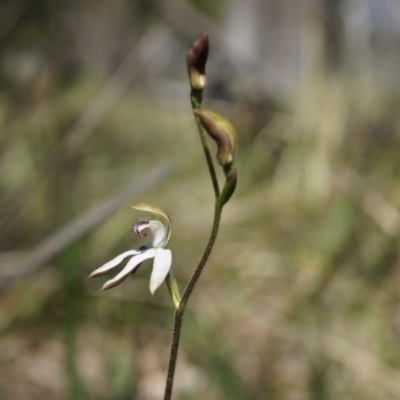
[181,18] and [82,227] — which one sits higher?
[82,227]

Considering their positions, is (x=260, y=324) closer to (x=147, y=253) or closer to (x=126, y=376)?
(x=126, y=376)

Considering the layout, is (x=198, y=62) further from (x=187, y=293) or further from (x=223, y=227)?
(x=223, y=227)

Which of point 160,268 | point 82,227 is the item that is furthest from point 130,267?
point 82,227

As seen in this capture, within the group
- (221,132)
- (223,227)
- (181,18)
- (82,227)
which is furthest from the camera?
(181,18)

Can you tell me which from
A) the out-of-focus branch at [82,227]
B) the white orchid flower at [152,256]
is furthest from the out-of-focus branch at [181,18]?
the white orchid flower at [152,256]

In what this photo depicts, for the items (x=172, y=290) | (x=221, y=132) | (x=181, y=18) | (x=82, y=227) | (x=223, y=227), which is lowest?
(x=223, y=227)

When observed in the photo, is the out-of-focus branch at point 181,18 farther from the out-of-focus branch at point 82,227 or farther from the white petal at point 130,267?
the white petal at point 130,267

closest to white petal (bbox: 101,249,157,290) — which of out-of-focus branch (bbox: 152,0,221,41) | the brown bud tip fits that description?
the brown bud tip

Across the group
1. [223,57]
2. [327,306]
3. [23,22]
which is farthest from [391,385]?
[23,22]
